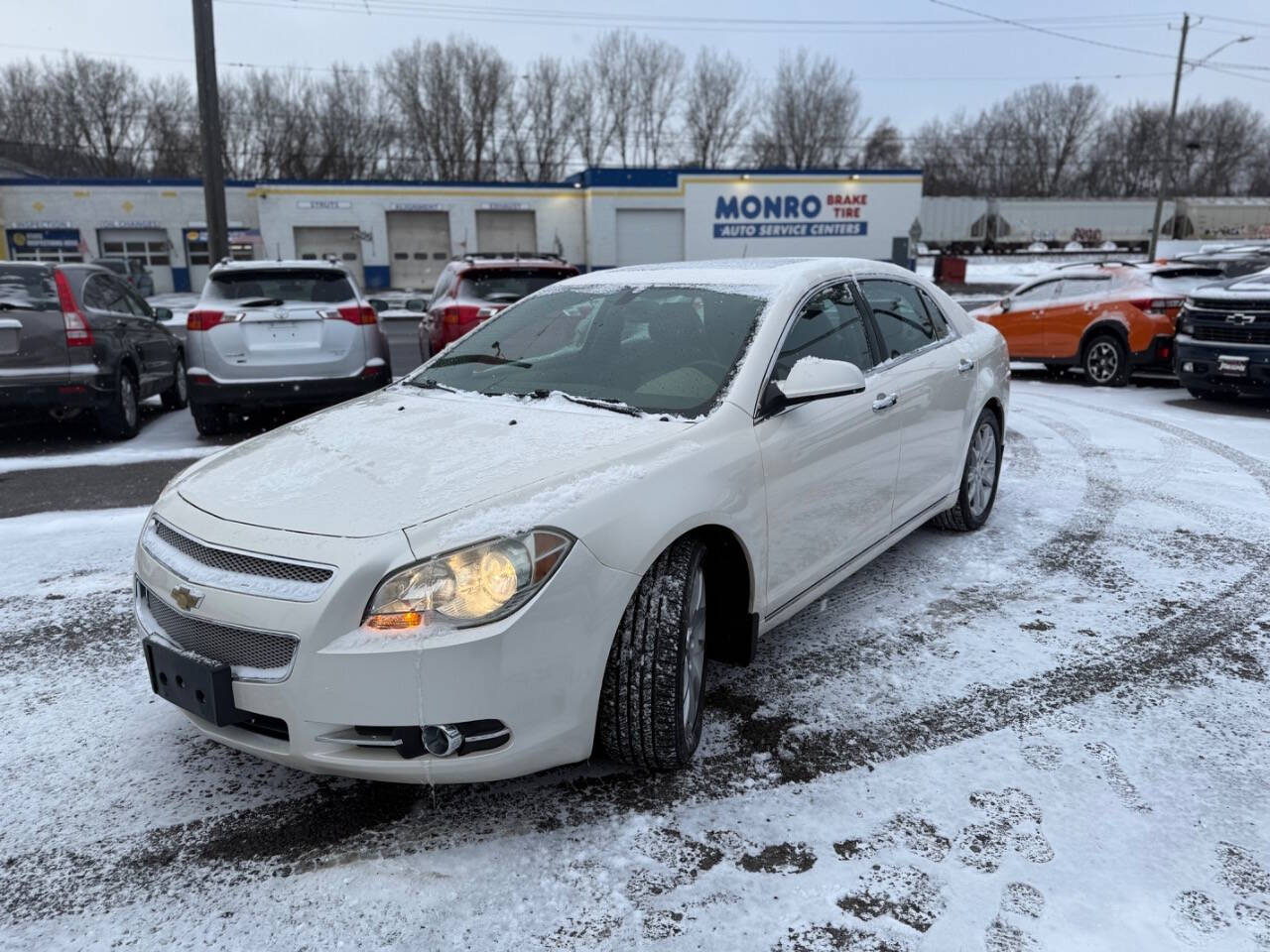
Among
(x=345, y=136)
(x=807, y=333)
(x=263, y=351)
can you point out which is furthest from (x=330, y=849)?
(x=345, y=136)

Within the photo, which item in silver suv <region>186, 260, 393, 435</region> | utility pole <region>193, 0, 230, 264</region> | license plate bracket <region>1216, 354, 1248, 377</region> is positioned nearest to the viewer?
silver suv <region>186, 260, 393, 435</region>

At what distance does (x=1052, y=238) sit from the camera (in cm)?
5684

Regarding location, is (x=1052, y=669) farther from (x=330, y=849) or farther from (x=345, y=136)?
(x=345, y=136)

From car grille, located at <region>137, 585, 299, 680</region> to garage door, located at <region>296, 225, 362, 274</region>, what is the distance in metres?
38.2

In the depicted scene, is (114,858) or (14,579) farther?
(14,579)

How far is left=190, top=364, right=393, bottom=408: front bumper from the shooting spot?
764 centimetres

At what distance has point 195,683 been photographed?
7.94 ft

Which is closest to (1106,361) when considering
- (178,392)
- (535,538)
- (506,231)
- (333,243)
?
(535,538)

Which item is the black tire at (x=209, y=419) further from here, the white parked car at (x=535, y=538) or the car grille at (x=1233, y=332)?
the car grille at (x=1233, y=332)

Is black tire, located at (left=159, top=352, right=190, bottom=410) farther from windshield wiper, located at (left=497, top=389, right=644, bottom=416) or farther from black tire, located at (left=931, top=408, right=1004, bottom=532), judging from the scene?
black tire, located at (left=931, top=408, right=1004, bottom=532)

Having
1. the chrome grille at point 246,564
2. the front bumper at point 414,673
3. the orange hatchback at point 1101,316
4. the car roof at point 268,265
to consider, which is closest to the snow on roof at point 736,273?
the front bumper at point 414,673

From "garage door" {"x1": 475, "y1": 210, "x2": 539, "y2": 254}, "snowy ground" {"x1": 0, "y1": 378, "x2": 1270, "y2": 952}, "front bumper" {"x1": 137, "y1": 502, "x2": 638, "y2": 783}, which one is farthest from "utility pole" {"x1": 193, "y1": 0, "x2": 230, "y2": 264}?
"garage door" {"x1": 475, "y1": 210, "x2": 539, "y2": 254}

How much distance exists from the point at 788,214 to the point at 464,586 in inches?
1518

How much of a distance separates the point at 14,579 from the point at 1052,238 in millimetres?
62119
